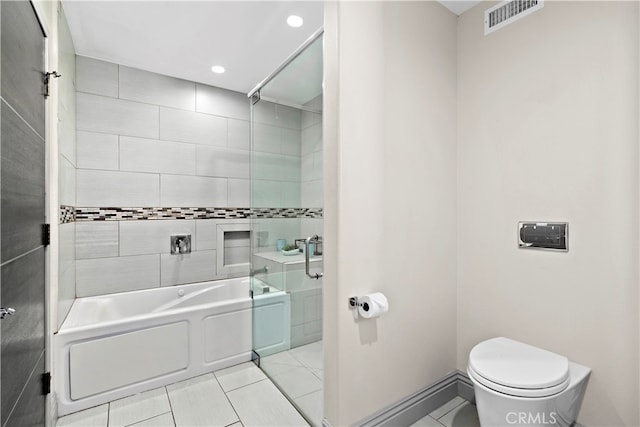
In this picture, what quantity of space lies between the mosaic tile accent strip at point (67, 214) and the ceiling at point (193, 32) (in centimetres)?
125

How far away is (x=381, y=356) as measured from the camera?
5.48 ft

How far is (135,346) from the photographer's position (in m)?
2.06

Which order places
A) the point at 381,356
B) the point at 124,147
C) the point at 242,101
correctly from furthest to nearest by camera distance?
the point at 242,101
the point at 124,147
the point at 381,356

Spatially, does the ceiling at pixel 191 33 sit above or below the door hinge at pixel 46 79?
above

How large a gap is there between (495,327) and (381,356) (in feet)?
2.44

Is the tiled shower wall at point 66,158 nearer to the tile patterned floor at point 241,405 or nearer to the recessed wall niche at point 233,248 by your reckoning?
the tile patterned floor at point 241,405

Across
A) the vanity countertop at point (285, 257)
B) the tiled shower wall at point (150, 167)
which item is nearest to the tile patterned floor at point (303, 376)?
the vanity countertop at point (285, 257)

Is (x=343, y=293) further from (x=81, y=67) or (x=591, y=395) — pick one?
(x=81, y=67)

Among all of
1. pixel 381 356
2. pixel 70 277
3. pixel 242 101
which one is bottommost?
pixel 381 356

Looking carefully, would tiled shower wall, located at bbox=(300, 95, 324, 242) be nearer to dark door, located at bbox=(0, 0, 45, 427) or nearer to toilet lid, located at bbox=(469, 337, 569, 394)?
toilet lid, located at bbox=(469, 337, 569, 394)

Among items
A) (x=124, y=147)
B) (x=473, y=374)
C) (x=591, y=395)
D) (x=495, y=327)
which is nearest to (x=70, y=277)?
(x=124, y=147)

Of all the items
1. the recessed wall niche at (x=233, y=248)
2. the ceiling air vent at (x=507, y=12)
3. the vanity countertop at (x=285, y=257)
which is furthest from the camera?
the recessed wall niche at (x=233, y=248)

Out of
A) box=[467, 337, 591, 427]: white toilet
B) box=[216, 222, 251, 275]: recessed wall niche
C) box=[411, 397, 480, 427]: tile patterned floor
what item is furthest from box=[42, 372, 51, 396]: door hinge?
box=[467, 337, 591, 427]: white toilet

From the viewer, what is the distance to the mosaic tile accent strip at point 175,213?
216cm
